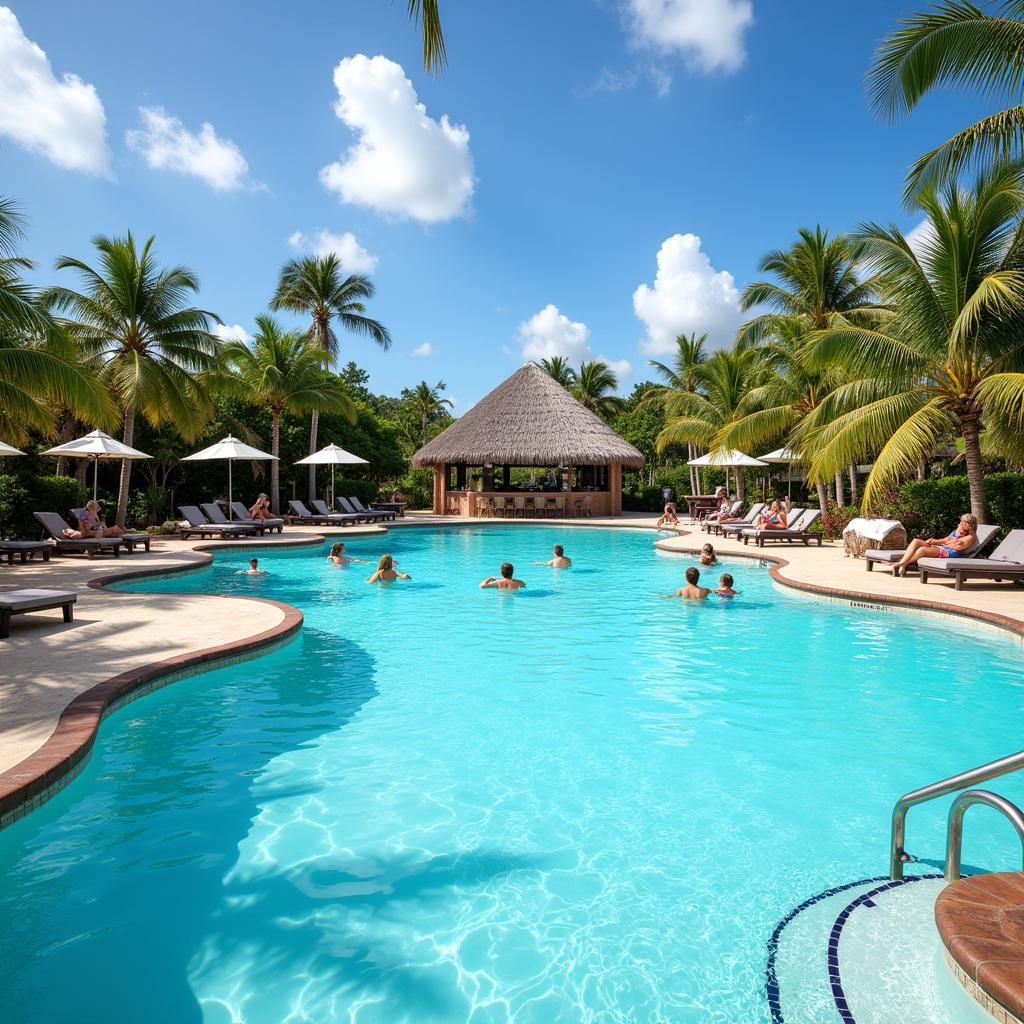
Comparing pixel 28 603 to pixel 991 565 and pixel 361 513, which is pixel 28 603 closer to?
pixel 991 565

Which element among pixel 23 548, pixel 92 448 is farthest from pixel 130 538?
pixel 23 548

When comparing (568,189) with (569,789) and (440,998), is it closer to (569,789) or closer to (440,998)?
(569,789)

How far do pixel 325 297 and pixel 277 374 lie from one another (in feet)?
21.6

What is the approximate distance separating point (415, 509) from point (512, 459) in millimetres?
9089

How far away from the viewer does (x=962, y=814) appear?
2.43 m

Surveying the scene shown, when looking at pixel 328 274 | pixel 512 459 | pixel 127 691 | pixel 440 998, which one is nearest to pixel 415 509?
pixel 512 459

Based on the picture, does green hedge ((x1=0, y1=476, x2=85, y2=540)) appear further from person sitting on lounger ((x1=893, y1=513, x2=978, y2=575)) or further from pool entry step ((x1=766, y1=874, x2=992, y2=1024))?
person sitting on lounger ((x1=893, y1=513, x2=978, y2=575))

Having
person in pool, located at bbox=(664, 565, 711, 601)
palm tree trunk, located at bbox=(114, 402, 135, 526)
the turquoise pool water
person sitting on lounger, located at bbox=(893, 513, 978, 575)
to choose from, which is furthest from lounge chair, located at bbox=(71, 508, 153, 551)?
person sitting on lounger, located at bbox=(893, 513, 978, 575)

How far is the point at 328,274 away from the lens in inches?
1174

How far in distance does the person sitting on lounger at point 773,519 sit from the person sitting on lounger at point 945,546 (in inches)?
198

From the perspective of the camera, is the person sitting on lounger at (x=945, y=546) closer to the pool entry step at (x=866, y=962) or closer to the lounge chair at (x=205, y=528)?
the pool entry step at (x=866, y=962)

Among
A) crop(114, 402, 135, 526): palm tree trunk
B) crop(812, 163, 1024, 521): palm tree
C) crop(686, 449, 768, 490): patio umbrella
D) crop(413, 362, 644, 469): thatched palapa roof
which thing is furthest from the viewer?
crop(413, 362, 644, 469): thatched palapa roof

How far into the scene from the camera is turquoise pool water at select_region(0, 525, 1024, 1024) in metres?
2.84

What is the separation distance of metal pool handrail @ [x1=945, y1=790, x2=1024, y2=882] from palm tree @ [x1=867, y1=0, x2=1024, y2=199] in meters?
10.6
